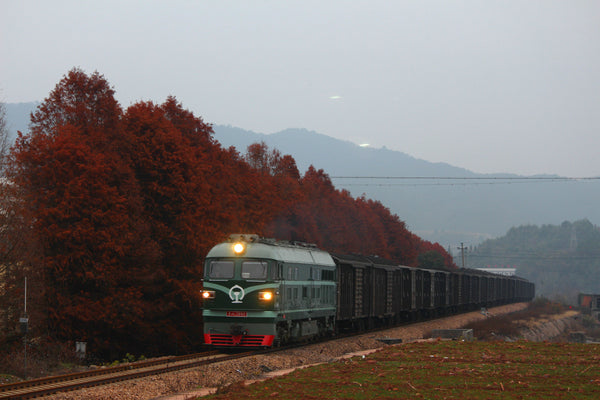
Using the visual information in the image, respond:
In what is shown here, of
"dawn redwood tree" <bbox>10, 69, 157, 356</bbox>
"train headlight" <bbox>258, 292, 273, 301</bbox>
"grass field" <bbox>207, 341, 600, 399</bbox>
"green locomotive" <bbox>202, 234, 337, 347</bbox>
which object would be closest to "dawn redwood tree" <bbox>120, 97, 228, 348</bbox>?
"dawn redwood tree" <bbox>10, 69, 157, 356</bbox>

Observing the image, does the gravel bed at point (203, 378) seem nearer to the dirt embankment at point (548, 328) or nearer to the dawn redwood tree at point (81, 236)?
the dawn redwood tree at point (81, 236)

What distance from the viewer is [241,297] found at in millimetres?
28453

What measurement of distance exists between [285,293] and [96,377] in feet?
33.1

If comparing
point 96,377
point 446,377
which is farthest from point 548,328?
point 96,377

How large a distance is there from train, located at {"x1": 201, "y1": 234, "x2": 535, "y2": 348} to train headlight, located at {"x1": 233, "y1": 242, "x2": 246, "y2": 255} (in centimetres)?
3

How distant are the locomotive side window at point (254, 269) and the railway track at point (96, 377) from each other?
300 centimetres

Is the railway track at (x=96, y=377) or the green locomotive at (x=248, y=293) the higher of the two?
the green locomotive at (x=248, y=293)

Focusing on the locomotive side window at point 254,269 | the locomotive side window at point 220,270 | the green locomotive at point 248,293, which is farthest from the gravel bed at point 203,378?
the locomotive side window at point 220,270

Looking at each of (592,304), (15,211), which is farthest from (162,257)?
(592,304)

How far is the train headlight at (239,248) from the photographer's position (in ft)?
95.5

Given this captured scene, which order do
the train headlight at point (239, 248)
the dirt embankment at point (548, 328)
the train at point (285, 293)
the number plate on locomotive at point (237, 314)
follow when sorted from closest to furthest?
the number plate on locomotive at point (237, 314), the train at point (285, 293), the train headlight at point (239, 248), the dirt embankment at point (548, 328)

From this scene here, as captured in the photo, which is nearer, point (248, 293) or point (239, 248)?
point (248, 293)

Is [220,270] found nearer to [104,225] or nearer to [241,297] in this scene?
[241,297]

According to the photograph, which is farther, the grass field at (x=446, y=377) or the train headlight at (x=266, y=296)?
the train headlight at (x=266, y=296)
